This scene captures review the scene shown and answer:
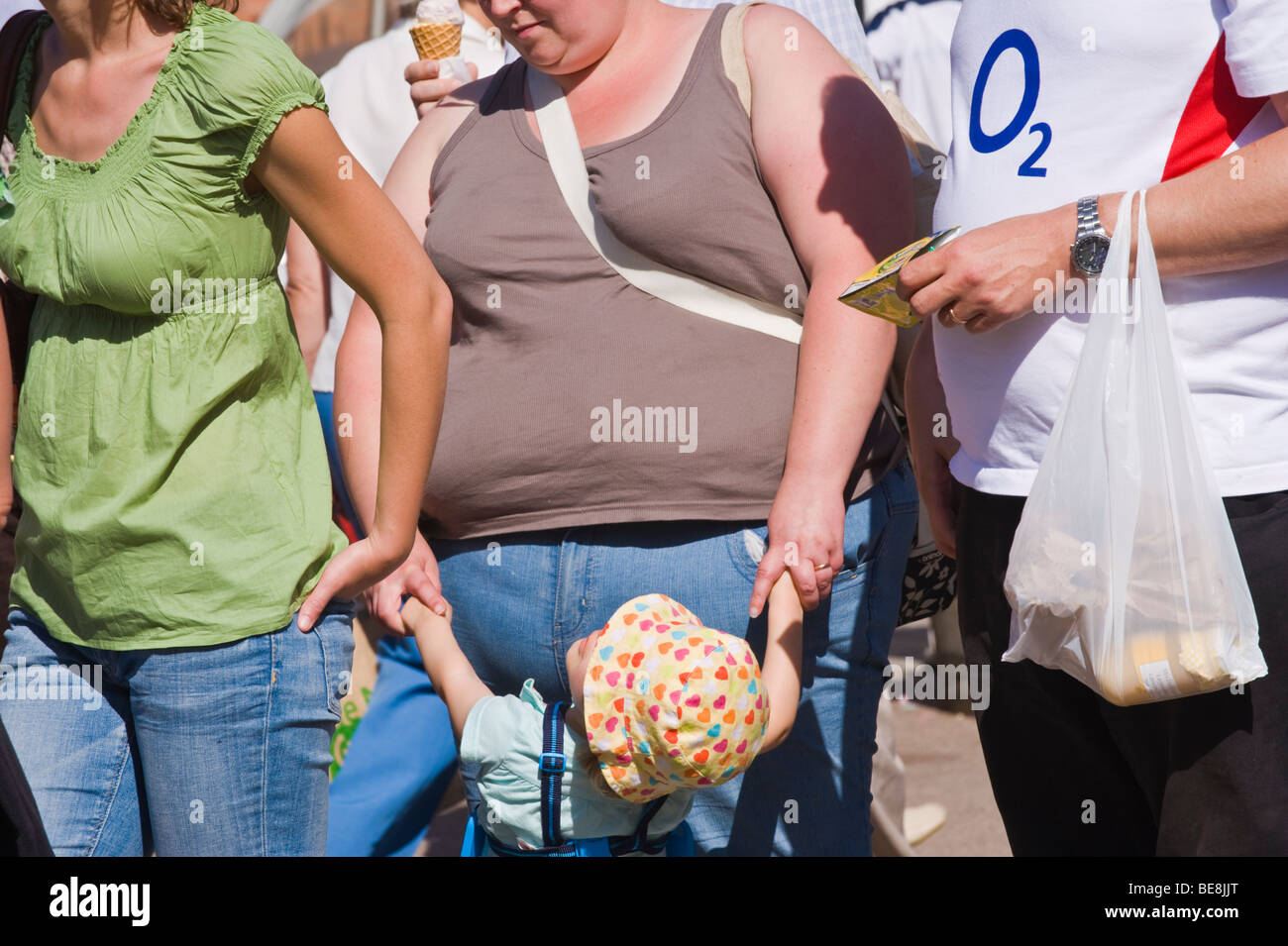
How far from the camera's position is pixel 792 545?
82.6 inches

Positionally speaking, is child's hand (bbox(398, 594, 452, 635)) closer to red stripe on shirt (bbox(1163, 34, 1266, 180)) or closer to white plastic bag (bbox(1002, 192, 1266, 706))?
white plastic bag (bbox(1002, 192, 1266, 706))

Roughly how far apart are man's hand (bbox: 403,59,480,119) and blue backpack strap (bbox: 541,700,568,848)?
3.81 ft

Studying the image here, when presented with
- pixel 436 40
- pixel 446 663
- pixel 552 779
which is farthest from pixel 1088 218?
pixel 436 40

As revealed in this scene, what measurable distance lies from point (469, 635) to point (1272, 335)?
4.08 feet

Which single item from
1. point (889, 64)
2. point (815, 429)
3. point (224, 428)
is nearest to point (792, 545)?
point (815, 429)

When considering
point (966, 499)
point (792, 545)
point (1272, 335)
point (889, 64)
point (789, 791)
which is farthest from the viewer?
point (889, 64)

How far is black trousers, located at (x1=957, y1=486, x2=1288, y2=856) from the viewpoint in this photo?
5.41ft

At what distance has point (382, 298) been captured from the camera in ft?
6.39

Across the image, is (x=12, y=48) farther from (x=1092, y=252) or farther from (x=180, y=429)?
(x=1092, y=252)

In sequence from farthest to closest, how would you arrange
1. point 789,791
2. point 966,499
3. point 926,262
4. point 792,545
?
point 789,791 → point 792,545 → point 966,499 → point 926,262

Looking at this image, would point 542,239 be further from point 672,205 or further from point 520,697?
point 520,697

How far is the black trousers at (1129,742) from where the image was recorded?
1.65 meters

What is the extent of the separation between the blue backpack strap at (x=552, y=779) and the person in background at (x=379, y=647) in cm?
107

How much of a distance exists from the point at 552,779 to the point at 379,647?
1499 millimetres
